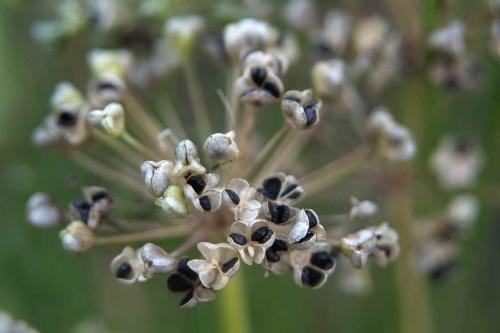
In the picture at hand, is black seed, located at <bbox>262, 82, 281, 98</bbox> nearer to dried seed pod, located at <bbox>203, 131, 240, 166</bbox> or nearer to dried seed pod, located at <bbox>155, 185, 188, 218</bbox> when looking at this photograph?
dried seed pod, located at <bbox>203, 131, 240, 166</bbox>

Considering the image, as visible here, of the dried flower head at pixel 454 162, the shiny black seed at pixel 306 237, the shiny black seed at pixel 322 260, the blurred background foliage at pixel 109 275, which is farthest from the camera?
the blurred background foliage at pixel 109 275

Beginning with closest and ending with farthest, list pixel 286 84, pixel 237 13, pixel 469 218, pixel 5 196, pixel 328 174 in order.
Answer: pixel 328 174, pixel 237 13, pixel 469 218, pixel 286 84, pixel 5 196

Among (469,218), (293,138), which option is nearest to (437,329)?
(469,218)

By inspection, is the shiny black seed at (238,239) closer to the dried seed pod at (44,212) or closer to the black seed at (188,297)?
the black seed at (188,297)

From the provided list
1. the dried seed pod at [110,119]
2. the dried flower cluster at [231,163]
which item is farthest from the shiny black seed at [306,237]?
the dried seed pod at [110,119]

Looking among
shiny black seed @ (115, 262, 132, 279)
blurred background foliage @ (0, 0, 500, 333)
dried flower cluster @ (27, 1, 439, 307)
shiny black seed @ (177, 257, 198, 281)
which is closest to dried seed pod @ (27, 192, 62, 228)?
dried flower cluster @ (27, 1, 439, 307)

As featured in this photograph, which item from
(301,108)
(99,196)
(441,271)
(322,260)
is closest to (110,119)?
(99,196)

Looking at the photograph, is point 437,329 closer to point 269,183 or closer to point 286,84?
point 286,84

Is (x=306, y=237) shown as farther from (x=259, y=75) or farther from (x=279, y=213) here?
(x=259, y=75)
